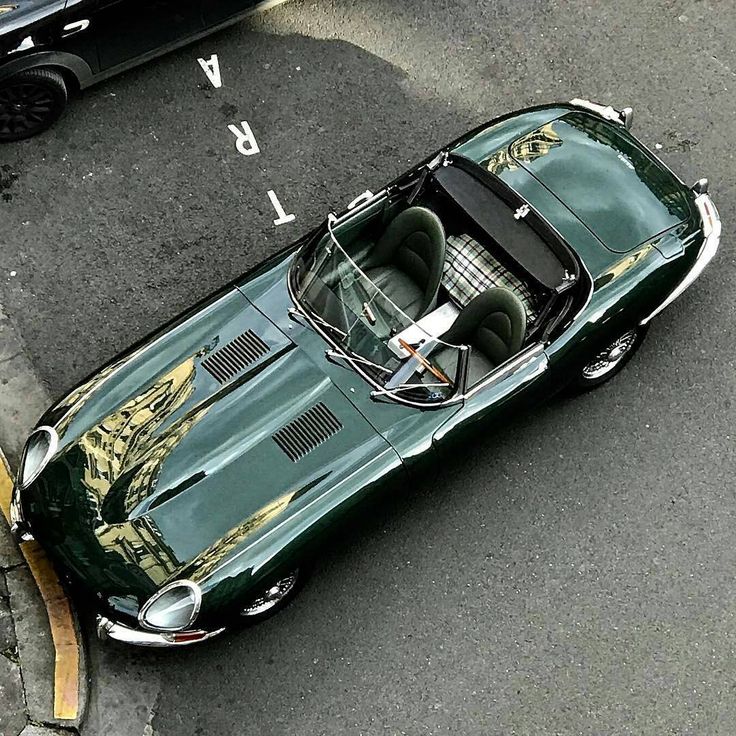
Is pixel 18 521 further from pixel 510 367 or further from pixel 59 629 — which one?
pixel 510 367

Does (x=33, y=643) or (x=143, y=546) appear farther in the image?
(x=33, y=643)

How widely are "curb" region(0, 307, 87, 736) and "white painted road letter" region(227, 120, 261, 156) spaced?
2990 mm

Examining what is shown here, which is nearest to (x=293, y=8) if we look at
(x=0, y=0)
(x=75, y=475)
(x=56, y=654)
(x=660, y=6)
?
(x=0, y=0)

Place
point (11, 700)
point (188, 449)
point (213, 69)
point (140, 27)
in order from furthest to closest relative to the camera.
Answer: point (213, 69) < point (140, 27) < point (11, 700) < point (188, 449)

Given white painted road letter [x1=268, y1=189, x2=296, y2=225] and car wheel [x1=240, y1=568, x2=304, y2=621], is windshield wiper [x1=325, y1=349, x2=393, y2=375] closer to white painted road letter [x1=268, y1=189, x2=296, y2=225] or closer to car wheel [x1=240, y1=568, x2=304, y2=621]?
car wheel [x1=240, y1=568, x2=304, y2=621]

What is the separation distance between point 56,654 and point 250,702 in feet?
3.84

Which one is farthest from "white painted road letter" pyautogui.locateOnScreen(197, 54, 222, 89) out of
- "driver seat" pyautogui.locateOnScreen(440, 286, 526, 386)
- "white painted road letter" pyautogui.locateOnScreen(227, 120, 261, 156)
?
"driver seat" pyautogui.locateOnScreen(440, 286, 526, 386)

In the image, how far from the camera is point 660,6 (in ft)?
27.9

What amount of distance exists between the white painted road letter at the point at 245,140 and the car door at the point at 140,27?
0.81m

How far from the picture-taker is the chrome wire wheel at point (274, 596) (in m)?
5.53

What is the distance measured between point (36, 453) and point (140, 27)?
350cm

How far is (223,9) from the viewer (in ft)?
25.2

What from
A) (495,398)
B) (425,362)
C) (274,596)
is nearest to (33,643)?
(274,596)

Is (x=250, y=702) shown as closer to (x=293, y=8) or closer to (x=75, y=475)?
(x=75, y=475)
